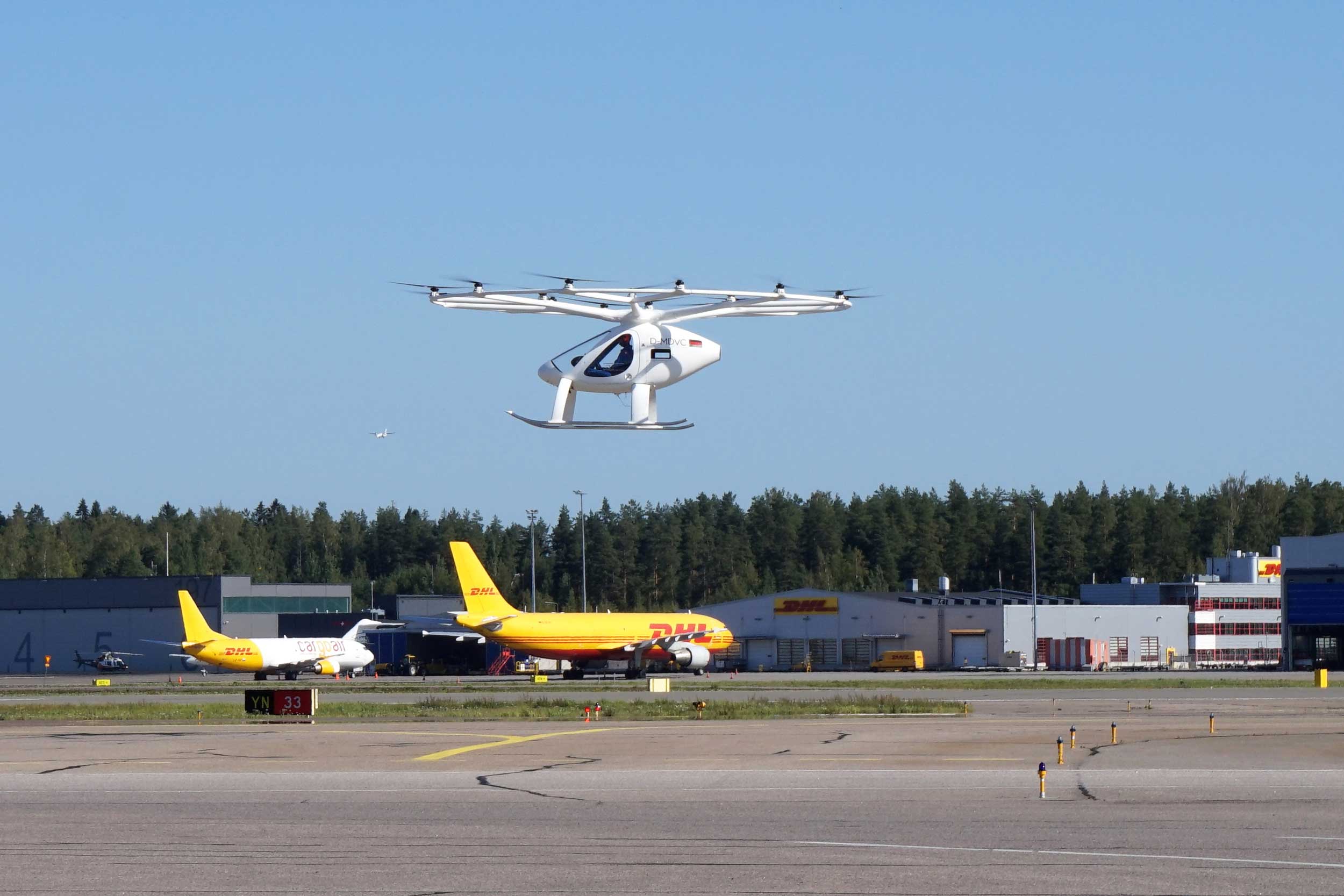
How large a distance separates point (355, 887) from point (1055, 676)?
7871 cm

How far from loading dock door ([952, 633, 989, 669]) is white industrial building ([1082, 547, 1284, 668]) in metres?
11.2

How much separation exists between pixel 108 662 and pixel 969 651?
63.0 metres

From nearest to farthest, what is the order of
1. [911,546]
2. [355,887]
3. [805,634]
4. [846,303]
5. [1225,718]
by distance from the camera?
[355,887] → [846,303] → [1225,718] → [805,634] → [911,546]

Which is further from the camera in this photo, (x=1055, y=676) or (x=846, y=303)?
(x=1055, y=676)

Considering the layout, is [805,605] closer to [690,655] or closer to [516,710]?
[690,655]

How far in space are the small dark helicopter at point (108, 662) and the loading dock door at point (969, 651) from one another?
6103 centimetres

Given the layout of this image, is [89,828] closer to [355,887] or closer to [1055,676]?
[355,887]

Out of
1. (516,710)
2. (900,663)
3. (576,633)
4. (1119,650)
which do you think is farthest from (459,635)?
(1119,650)

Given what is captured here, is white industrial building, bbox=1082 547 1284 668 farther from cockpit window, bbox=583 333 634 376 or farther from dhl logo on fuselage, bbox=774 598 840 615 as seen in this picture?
cockpit window, bbox=583 333 634 376

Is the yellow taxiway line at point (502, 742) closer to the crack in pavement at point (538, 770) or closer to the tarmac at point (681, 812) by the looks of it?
the tarmac at point (681, 812)

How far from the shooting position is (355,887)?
722 inches

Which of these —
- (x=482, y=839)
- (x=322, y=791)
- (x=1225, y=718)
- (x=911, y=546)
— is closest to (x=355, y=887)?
(x=482, y=839)

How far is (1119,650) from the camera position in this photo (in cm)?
11500

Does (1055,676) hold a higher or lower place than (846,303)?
lower
